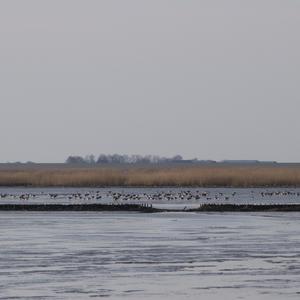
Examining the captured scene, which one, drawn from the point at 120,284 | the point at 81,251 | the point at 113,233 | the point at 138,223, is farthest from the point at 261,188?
the point at 120,284

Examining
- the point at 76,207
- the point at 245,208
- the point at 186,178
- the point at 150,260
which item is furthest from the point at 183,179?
the point at 150,260

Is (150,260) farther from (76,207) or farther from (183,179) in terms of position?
(183,179)

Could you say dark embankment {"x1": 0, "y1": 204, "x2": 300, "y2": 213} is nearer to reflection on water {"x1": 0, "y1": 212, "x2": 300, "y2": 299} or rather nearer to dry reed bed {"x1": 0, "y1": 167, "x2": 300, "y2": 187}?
reflection on water {"x1": 0, "y1": 212, "x2": 300, "y2": 299}

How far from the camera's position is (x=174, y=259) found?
25844 millimetres

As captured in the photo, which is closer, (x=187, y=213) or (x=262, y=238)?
(x=262, y=238)

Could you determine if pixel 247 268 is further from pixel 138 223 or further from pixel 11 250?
pixel 138 223

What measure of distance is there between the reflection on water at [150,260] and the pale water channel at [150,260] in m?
0.02

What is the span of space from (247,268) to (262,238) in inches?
314

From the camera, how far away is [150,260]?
25.5 metres

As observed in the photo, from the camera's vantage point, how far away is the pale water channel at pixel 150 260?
2083 centimetres

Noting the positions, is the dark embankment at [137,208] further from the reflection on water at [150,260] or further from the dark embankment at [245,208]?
the reflection on water at [150,260]

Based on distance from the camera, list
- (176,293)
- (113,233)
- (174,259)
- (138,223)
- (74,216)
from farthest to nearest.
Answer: (74,216) → (138,223) → (113,233) → (174,259) → (176,293)

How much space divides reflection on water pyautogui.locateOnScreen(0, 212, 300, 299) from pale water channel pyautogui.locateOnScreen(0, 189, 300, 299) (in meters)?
0.02

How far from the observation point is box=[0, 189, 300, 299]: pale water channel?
20.8m
